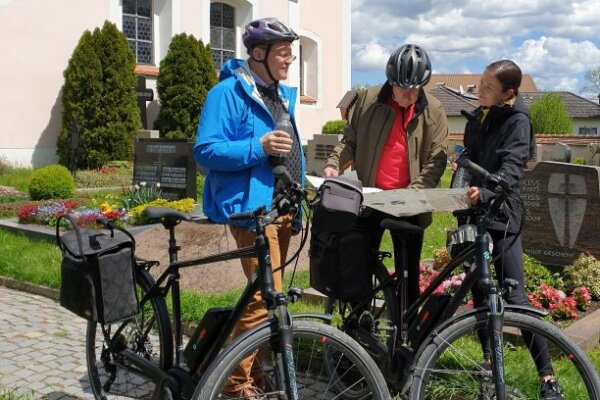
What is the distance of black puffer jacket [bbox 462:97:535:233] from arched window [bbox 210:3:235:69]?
60.6 ft

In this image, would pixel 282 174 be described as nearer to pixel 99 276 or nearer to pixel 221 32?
pixel 99 276

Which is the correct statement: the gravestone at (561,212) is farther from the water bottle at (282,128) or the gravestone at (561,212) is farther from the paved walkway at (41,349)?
the paved walkway at (41,349)

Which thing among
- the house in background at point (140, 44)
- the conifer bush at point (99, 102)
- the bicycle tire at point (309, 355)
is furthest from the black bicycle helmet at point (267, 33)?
the house in background at point (140, 44)

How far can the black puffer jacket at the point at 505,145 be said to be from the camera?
354 centimetres

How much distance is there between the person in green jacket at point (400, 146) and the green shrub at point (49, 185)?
354 inches

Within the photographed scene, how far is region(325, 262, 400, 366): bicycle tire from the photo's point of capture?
3.64 metres

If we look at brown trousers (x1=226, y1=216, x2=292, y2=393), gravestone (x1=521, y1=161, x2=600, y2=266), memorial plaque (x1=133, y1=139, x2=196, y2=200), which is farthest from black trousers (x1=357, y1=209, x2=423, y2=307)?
memorial plaque (x1=133, y1=139, x2=196, y2=200)

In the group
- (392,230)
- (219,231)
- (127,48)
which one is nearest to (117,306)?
(392,230)

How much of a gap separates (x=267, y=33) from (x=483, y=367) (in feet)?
6.05

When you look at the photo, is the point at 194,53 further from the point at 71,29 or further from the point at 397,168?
the point at 397,168

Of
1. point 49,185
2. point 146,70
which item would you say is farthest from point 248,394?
point 146,70

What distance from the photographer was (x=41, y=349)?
505 centimetres

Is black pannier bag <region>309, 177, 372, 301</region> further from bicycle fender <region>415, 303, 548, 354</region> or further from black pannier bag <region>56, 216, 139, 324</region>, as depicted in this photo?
black pannier bag <region>56, 216, 139, 324</region>

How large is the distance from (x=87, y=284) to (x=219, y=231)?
14.1 feet
